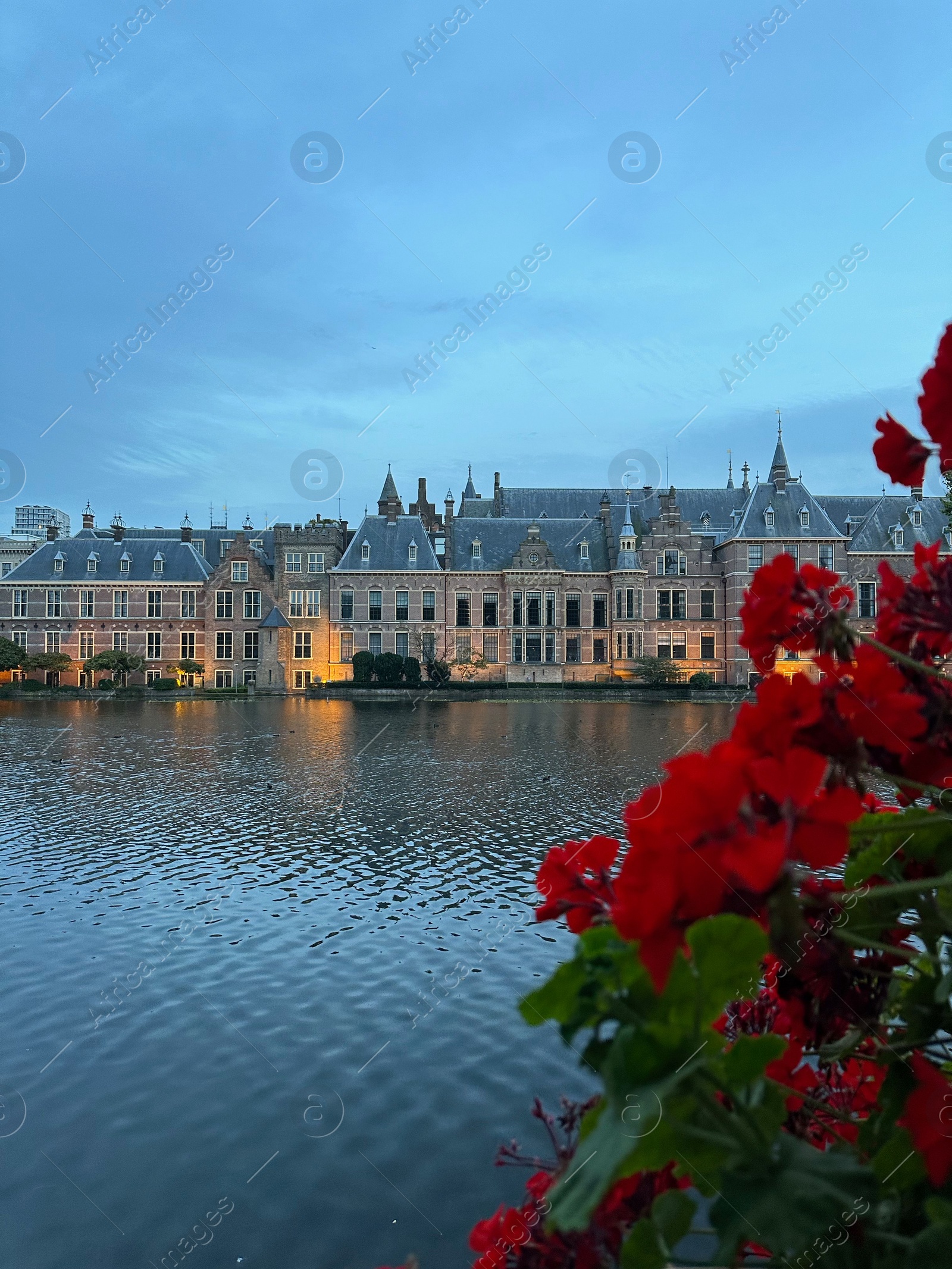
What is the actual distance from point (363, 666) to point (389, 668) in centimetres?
148

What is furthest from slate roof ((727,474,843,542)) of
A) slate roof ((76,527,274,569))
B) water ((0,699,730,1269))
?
water ((0,699,730,1269))

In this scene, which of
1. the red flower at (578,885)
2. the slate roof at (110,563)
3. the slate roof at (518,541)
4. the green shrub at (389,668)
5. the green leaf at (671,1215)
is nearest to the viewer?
the green leaf at (671,1215)

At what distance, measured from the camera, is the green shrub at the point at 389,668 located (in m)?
48.3

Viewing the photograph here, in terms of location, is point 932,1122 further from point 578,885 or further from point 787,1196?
point 578,885

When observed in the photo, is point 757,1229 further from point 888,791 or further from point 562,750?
point 562,750

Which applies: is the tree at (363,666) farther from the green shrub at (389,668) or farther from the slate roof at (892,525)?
the slate roof at (892,525)

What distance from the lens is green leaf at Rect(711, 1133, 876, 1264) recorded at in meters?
1.01

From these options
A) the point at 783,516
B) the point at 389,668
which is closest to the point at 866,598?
the point at 783,516

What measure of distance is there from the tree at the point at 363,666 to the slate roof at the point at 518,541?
8.59 m

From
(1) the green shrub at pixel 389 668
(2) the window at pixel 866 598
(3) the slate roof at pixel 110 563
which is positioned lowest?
(1) the green shrub at pixel 389 668

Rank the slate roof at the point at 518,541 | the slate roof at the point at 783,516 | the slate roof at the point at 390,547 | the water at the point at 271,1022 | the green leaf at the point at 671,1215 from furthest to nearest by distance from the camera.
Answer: the slate roof at the point at 518,541 < the slate roof at the point at 390,547 < the slate roof at the point at 783,516 < the water at the point at 271,1022 < the green leaf at the point at 671,1215

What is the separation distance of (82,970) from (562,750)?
16.1 meters

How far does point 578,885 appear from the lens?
1.50 meters

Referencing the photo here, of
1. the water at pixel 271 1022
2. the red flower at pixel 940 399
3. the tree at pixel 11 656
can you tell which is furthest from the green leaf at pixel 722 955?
the tree at pixel 11 656
